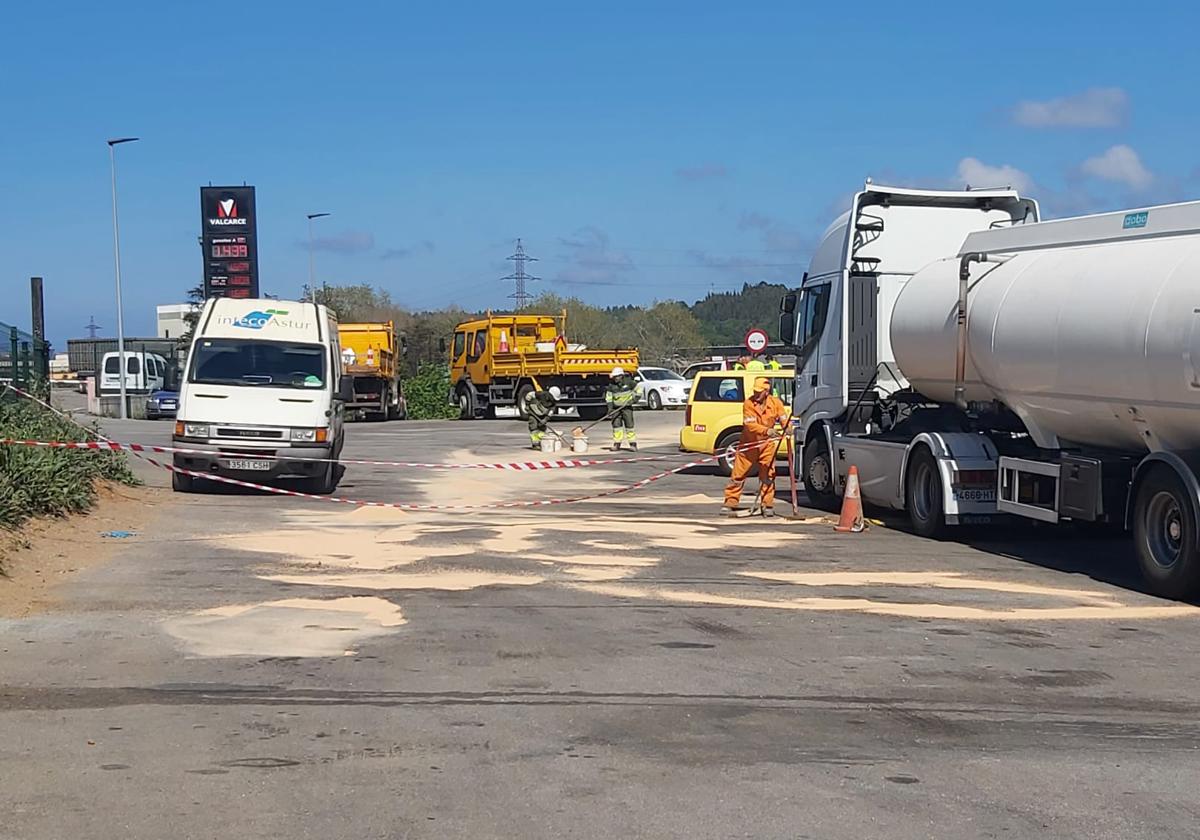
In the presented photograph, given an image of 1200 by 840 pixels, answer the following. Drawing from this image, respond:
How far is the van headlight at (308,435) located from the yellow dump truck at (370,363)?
82.3 ft

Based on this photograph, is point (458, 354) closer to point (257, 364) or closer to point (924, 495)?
point (257, 364)

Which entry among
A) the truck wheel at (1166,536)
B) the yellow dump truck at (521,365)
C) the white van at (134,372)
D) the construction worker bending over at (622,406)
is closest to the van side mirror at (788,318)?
the truck wheel at (1166,536)

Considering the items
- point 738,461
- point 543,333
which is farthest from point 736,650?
point 543,333

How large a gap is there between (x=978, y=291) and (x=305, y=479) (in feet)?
33.4

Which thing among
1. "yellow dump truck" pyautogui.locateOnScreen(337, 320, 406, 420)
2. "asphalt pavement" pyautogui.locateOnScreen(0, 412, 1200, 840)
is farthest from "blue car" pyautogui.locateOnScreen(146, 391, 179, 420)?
"asphalt pavement" pyautogui.locateOnScreen(0, 412, 1200, 840)

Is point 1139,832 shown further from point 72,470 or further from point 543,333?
point 543,333

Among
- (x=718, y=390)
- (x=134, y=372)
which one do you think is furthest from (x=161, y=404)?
(x=718, y=390)

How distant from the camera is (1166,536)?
1124 centimetres

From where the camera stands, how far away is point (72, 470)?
1577 centimetres

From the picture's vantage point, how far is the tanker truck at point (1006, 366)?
1111cm

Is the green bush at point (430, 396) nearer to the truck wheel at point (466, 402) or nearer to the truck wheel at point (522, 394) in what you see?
the truck wheel at point (466, 402)

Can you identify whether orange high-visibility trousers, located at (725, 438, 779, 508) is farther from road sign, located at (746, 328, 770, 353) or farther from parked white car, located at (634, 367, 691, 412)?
parked white car, located at (634, 367, 691, 412)

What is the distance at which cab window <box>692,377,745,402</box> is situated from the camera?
2297cm

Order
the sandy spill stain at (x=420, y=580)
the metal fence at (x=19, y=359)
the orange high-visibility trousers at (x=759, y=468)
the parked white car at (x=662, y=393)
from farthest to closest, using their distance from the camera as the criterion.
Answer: the parked white car at (x=662, y=393), the metal fence at (x=19, y=359), the orange high-visibility trousers at (x=759, y=468), the sandy spill stain at (x=420, y=580)
